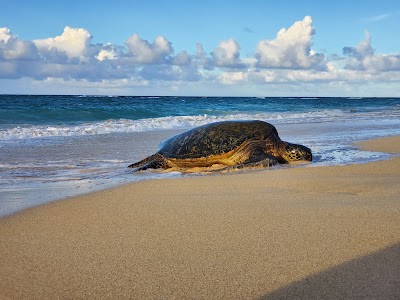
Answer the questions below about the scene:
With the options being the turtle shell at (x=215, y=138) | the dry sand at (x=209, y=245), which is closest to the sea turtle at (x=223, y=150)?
the turtle shell at (x=215, y=138)

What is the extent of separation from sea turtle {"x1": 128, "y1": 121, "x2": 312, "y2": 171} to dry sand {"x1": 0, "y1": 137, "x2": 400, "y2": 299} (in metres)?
2.79

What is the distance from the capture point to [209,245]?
2992 millimetres

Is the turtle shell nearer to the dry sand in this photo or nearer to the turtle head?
the turtle head

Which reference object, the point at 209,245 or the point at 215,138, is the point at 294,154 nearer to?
the point at 215,138

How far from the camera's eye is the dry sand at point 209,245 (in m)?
2.30

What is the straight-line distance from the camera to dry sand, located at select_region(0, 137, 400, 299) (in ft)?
7.55

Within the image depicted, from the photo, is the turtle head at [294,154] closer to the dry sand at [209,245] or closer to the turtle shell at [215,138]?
the turtle shell at [215,138]

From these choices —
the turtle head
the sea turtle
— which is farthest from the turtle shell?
the turtle head

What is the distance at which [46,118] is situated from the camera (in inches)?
999

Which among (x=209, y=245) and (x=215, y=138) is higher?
(x=215, y=138)

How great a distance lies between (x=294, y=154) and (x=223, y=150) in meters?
1.29

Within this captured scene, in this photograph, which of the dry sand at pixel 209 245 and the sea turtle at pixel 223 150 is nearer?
the dry sand at pixel 209 245

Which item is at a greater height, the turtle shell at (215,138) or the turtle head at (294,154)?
the turtle shell at (215,138)

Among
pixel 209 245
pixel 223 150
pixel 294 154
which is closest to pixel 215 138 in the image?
pixel 223 150
